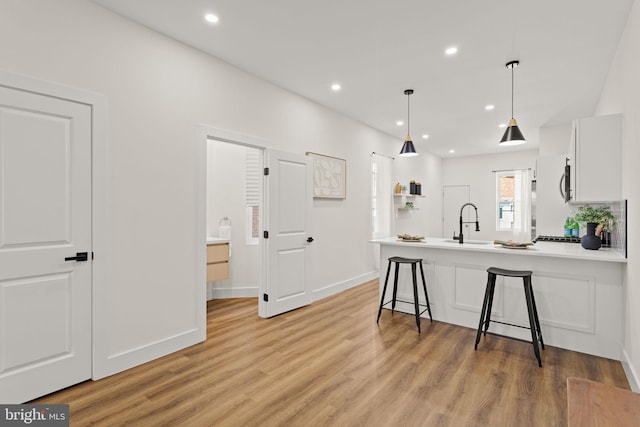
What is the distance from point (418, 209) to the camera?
782cm

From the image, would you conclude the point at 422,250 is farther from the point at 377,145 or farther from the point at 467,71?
the point at 377,145

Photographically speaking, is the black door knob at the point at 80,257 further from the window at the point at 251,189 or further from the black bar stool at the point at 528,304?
the black bar stool at the point at 528,304

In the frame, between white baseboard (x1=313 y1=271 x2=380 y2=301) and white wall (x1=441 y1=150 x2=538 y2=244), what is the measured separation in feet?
14.5

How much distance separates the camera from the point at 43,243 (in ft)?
7.23

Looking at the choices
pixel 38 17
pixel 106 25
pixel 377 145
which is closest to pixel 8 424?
pixel 38 17

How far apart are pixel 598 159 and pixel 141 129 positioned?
417 centimetres

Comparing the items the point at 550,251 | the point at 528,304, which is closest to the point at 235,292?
the point at 528,304

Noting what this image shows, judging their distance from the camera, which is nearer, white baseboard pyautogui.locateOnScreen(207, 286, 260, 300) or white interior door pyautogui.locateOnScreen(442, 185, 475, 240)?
white baseboard pyautogui.locateOnScreen(207, 286, 260, 300)

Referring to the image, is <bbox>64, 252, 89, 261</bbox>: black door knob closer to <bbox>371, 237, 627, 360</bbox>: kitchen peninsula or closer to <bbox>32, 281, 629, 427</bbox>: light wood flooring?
Answer: <bbox>32, 281, 629, 427</bbox>: light wood flooring

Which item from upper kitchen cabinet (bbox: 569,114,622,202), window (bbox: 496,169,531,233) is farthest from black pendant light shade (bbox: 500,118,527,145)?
window (bbox: 496,169,531,233)

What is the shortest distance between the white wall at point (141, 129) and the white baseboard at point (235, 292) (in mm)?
1668

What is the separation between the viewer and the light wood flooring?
201cm

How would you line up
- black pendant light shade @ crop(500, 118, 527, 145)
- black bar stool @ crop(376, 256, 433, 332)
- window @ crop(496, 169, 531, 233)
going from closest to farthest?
1. black pendant light shade @ crop(500, 118, 527, 145)
2. black bar stool @ crop(376, 256, 433, 332)
3. window @ crop(496, 169, 531, 233)

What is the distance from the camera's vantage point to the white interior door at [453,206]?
8969mm
